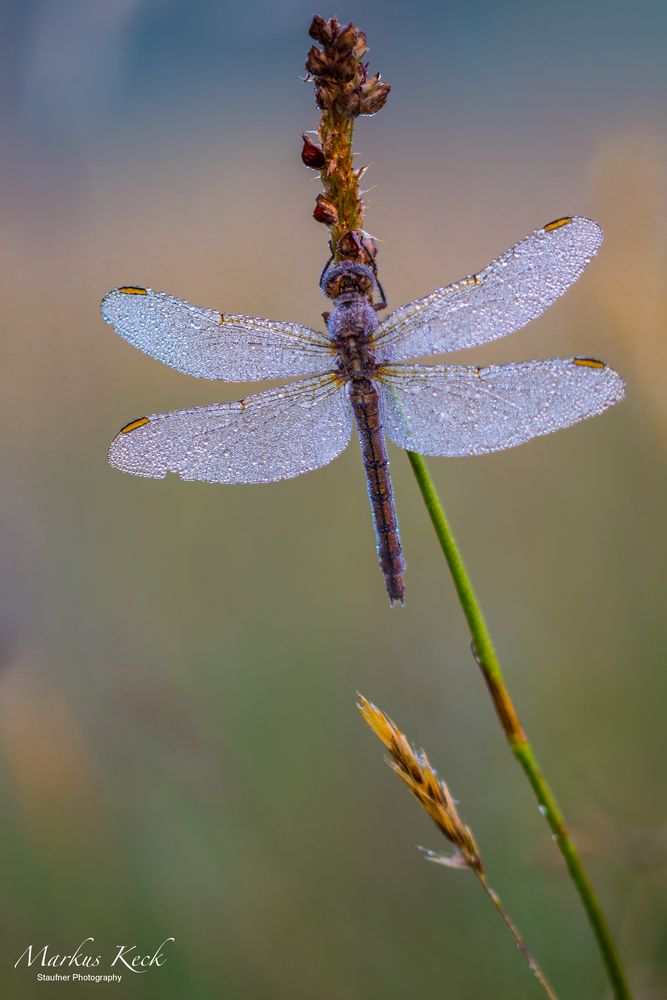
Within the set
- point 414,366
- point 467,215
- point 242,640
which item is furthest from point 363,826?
point 467,215

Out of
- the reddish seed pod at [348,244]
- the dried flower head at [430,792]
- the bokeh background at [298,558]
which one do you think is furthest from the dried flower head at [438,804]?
the bokeh background at [298,558]

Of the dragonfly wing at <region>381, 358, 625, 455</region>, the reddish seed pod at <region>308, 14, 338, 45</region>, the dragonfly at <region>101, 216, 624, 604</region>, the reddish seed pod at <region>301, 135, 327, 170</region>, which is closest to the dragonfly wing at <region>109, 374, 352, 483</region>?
the dragonfly at <region>101, 216, 624, 604</region>

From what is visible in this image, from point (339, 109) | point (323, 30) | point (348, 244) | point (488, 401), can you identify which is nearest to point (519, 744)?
point (348, 244)

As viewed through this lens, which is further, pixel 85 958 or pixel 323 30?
pixel 85 958

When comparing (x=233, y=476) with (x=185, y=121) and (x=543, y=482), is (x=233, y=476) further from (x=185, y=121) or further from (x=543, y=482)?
(x=185, y=121)

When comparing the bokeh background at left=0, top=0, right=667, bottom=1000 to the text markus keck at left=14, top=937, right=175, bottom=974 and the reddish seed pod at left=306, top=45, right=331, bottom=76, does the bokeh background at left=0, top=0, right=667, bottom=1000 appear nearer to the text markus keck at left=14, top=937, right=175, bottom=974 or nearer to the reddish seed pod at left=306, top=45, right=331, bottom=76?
the text markus keck at left=14, top=937, right=175, bottom=974

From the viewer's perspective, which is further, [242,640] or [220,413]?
[242,640]

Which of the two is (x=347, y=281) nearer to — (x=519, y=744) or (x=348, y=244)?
(x=348, y=244)
